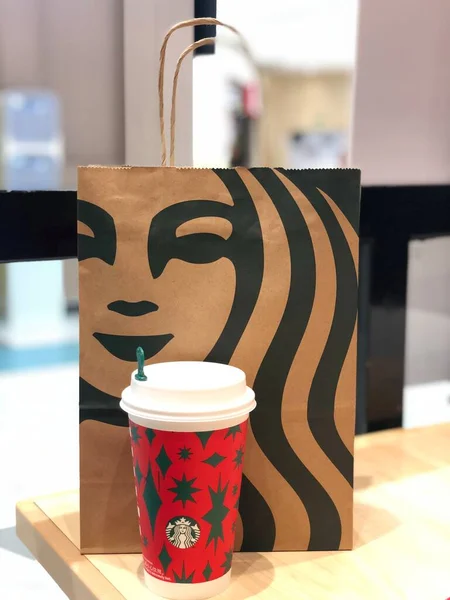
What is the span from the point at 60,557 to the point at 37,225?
1.26ft

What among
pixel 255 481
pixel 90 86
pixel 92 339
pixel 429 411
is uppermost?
pixel 90 86

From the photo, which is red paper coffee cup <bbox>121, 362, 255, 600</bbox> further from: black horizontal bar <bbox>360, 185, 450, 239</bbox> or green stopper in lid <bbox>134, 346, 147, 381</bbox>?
black horizontal bar <bbox>360, 185, 450, 239</bbox>

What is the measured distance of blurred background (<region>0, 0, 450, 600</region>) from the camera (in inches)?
34.6

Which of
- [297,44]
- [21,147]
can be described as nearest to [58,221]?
[21,147]

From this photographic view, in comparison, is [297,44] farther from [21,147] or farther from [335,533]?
[335,533]

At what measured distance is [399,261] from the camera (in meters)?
1.16

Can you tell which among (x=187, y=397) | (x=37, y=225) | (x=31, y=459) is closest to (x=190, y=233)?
(x=187, y=397)

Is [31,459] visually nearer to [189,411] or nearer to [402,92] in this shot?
[189,411]

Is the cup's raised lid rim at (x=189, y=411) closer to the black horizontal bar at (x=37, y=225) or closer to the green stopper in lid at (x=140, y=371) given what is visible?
the green stopper in lid at (x=140, y=371)

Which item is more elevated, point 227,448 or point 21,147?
point 21,147

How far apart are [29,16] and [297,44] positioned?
0.50 metres

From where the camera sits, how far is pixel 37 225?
0.86 meters

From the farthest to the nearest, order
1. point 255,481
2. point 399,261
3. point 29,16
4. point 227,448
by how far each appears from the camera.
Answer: point 399,261, point 29,16, point 255,481, point 227,448

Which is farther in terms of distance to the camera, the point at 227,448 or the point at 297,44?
the point at 297,44
